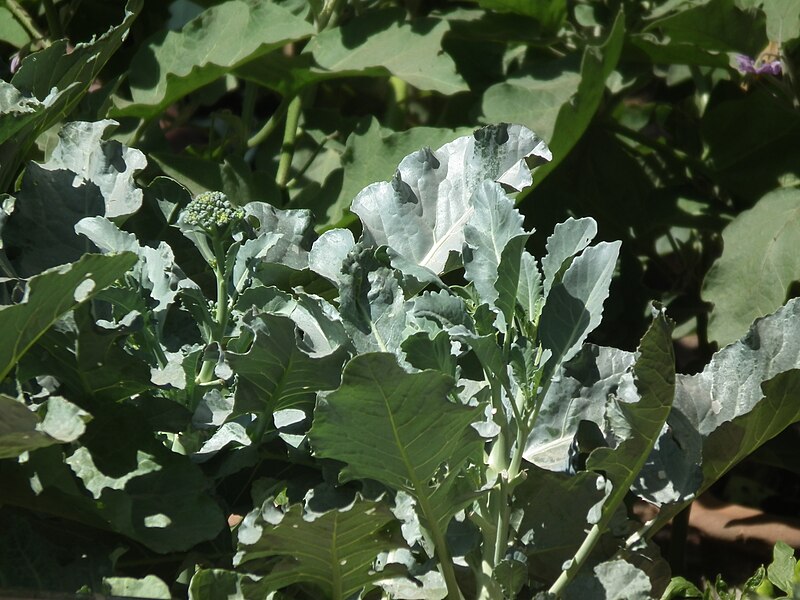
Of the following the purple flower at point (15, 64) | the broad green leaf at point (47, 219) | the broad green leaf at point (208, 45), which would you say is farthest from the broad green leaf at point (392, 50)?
the broad green leaf at point (47, 219)

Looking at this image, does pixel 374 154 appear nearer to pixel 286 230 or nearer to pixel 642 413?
pixel 286 230

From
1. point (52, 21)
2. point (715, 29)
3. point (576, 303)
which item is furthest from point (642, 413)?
point (52, 21)

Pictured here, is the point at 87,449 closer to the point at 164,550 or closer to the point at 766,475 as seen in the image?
the point at 164,550

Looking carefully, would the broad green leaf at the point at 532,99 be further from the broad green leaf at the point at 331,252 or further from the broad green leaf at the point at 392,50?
the broad green leaf at the point at 331,252

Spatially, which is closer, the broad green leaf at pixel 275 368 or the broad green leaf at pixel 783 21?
the broad green leaf at pixel 275 368

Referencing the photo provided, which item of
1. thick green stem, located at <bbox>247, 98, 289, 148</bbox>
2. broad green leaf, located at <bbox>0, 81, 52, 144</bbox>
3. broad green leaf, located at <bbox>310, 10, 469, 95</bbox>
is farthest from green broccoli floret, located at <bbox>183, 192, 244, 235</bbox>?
thick green stem, located at <bbox>247, 98, 289, 148</bbox>

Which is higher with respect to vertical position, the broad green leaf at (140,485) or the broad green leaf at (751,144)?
Result: the broad green leaf at (140,485)

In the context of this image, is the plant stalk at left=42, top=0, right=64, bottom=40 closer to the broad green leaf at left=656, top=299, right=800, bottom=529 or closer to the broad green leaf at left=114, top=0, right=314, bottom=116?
the broad green leaf at left=114, top=0, right=314, bottom=116
